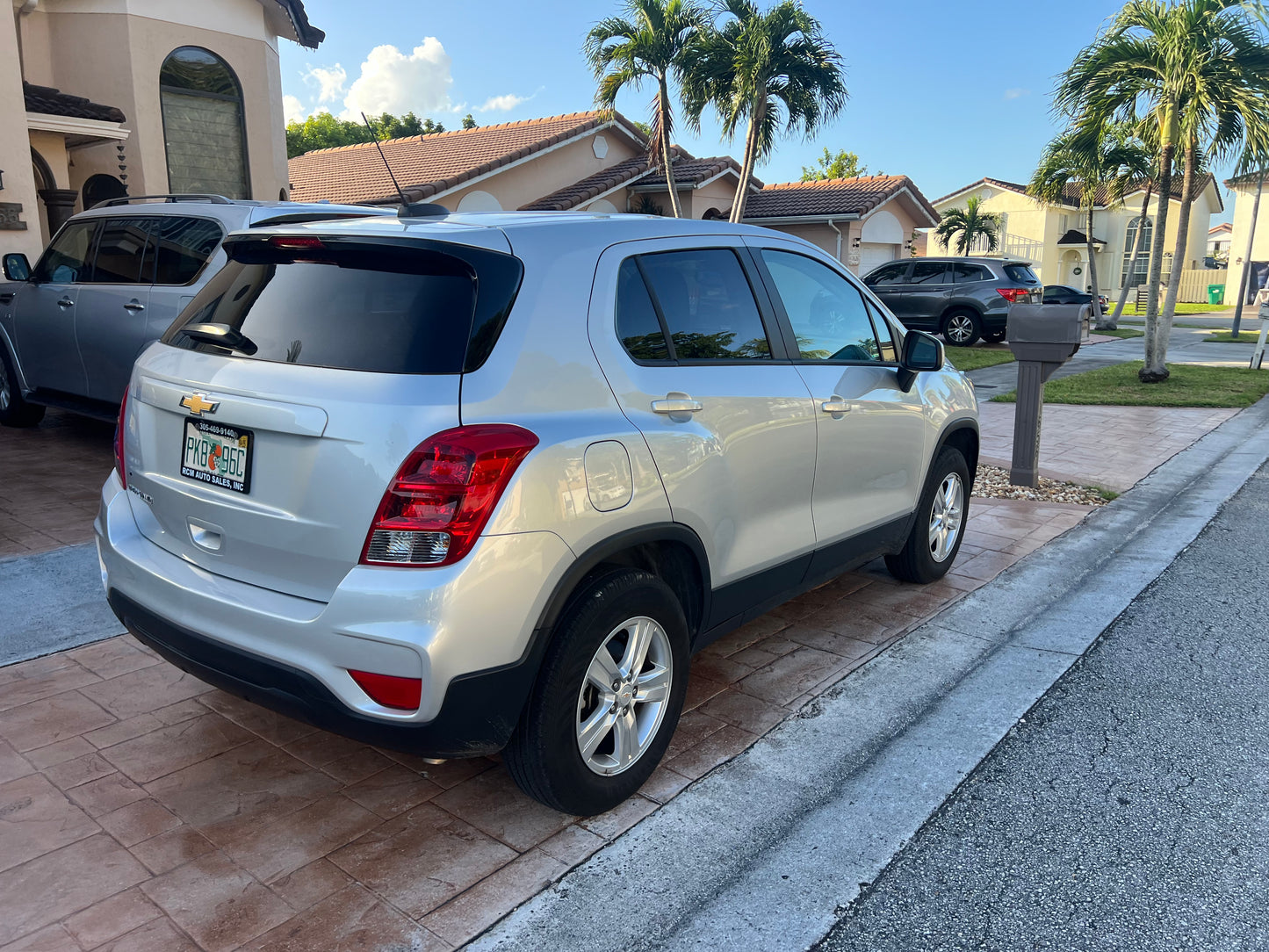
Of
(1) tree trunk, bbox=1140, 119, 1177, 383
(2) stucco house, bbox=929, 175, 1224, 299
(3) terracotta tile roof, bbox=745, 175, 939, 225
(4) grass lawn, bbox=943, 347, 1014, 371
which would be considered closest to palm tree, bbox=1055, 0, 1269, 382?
(1) tree trunk, bbox=1140, 119, 1177, 383

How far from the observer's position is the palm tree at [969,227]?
42.3 m

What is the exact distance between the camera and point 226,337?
9.72ft

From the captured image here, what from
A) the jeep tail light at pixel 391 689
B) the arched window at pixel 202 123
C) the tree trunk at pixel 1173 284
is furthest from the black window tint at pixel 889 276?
the jeep tail light at pixel 391 689

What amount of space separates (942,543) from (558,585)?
3.26 metres

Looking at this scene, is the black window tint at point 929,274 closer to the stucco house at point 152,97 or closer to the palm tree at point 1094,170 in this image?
the palm tree at point 1094,170

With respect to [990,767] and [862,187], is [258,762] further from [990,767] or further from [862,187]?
[862,187]

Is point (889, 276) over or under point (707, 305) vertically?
over

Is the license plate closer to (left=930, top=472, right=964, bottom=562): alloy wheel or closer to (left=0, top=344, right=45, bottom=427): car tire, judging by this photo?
(left=930, top=472, right=964, bottom=562): alloy wheel

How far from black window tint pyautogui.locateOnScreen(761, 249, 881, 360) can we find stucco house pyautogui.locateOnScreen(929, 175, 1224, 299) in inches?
1728

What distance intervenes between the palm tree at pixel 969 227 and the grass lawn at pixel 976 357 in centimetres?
2409

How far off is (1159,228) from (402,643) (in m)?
15.0

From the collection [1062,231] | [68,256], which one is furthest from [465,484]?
[1062,231]

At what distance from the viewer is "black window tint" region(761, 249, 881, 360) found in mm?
4012

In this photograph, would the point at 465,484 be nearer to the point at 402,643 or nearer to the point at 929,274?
the point at 402,643
